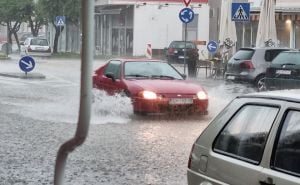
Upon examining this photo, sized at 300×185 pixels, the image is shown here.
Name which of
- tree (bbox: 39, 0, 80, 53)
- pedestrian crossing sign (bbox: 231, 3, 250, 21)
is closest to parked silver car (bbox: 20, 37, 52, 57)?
tree (bbox: 39, 0, 80, 53)

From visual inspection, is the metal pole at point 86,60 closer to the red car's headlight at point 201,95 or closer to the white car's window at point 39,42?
the red car's headlight at point 201,95

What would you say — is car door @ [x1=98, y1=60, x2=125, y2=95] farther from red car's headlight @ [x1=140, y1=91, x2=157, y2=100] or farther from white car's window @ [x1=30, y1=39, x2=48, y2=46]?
white car's window @ [x1=30, y1=39, x2=48, y2=46]

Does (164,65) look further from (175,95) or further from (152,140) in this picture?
(152,140)

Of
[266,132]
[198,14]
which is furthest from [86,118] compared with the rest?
[198,14]

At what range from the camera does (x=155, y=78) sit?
603 inches

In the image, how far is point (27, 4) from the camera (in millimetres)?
62062

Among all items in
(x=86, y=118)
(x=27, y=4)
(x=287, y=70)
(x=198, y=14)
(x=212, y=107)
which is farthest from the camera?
(x=27, y=4)

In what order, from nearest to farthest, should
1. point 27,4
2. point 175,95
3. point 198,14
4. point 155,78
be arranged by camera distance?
point 175,95 < point 155,78 < point 198,14 < point 27,4

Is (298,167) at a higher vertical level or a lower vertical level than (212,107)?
higher

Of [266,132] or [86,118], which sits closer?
[86,118]

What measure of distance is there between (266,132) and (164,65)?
11697mm

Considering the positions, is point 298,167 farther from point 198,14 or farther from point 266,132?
point 198,14

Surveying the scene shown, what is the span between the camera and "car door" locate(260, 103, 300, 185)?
417 cm

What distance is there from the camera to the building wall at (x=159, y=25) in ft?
168
